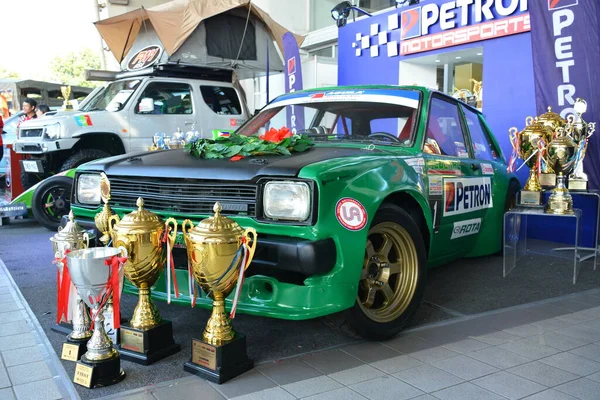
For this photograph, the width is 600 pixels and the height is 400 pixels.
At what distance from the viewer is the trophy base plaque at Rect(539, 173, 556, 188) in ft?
15.5

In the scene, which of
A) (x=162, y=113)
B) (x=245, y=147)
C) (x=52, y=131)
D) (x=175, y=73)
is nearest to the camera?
(x=245, y=147)

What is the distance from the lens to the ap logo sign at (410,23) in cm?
850

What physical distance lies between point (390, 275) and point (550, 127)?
2759mm

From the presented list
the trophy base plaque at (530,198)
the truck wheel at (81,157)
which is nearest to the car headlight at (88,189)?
the trophy base plaque at (530,198)

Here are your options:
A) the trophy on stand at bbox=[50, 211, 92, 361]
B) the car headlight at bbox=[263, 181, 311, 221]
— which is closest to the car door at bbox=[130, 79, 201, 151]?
the trophy on stand at bbox=[50, 211, 92, 361]

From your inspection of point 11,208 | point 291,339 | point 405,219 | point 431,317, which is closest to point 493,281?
point 431,317

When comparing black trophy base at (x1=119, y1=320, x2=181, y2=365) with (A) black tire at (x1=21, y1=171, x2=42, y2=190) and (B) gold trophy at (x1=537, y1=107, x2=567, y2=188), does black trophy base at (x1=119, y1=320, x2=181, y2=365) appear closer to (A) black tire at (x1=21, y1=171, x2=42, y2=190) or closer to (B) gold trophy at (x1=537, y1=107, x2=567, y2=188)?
(B) gold trophy at (x1=537, y1=107, x2=567, y2=188)

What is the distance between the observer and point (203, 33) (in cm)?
879

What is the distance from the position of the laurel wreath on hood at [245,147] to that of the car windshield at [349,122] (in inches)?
19.6

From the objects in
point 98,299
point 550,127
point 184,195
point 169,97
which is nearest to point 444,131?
point 550,127

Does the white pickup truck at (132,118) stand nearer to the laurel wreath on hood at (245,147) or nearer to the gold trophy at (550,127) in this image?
the laurel wreath on hood at (245,147)

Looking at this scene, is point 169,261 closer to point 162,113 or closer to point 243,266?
point 243,266

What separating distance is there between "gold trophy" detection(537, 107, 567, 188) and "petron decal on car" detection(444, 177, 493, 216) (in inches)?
25.7

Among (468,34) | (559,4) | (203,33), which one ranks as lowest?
(559,4)
